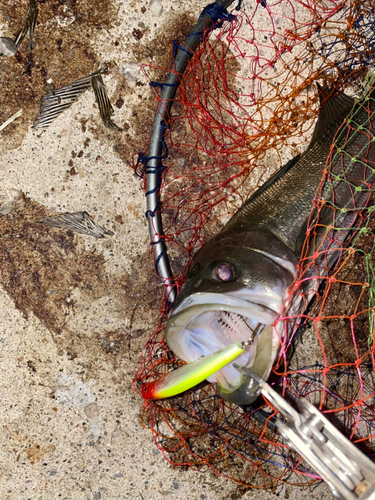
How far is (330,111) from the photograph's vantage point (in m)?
3.29

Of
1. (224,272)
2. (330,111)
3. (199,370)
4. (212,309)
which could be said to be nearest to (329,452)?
(199,370)

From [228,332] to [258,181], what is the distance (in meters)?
1.44

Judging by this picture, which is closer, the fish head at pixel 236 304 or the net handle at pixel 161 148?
the fish head at pixel 236 304

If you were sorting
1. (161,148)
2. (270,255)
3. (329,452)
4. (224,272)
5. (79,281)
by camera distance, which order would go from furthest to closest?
(79,281), (161,148), (270,255), (224,272), (329,452)

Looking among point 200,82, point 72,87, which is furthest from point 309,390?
point 72,87

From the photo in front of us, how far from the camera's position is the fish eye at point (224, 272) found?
2586 mm

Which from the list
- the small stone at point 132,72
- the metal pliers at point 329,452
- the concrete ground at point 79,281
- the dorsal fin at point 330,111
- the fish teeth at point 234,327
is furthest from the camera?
the small stone at point 132,72

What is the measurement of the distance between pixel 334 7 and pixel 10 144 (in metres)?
3.03

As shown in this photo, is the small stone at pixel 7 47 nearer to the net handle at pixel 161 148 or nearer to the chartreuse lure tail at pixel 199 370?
the net handle at pixel 161 148

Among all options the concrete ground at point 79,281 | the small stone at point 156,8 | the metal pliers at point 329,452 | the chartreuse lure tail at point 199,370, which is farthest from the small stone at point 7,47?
the metal pliers at point 329,452

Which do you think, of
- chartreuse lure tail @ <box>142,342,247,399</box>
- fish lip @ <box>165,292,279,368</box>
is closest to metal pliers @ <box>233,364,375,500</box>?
chartreuse lure tail @ <box>142,342,247,399</box>

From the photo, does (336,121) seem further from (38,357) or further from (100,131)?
(38,357)

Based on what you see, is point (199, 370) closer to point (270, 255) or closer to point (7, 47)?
point (270, 255)

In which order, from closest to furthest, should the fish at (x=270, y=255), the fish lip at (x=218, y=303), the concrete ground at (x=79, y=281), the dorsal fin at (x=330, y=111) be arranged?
the fish lip at (x=218, y=303), the fish at (x=270, y=255), the dorsal fin at (x=330, y=111), the concrete ground at (x=79, y=281)
